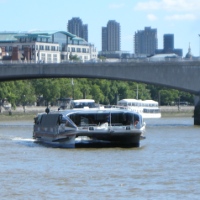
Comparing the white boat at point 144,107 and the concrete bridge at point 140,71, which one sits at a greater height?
the concrete bridge at point 140,71

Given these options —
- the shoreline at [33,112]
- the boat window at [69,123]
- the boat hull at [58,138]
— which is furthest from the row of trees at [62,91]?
the boat window at [69,123]

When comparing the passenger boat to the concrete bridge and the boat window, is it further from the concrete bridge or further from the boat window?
the concrete bridge

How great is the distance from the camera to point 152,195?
32812 mm

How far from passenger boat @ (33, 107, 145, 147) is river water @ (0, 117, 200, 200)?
2.66ft

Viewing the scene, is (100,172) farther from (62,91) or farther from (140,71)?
A: (62,91)

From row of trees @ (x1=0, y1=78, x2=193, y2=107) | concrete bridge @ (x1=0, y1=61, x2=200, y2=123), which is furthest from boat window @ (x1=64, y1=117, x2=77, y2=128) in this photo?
row of trees @ (x1=0, y1=78, x2=193, y2=107)

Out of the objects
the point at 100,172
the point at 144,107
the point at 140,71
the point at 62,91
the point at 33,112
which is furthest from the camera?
the point at 62,91

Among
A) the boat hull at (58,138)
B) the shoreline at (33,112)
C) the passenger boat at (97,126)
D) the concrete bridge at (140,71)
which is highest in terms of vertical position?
the concrete bridge at (140,71)

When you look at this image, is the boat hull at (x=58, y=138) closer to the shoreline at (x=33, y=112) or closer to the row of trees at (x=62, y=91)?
the shoreline at (x=33, y=112)

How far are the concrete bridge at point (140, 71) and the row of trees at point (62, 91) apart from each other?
4673cm

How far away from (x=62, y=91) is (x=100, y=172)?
4664 inches

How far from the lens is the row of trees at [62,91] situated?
153500 millimetres

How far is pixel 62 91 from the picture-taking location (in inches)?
6201

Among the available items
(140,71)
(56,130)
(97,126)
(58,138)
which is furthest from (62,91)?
(97,126)
